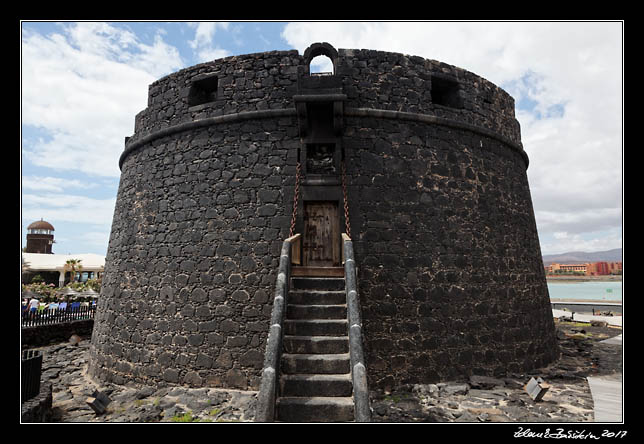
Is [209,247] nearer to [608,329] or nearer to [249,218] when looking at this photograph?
[249,218]

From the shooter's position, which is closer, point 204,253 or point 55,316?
point 204,253

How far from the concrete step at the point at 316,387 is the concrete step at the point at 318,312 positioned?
3.75 ft

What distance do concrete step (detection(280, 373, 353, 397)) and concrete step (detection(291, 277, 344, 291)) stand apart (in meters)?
1.87

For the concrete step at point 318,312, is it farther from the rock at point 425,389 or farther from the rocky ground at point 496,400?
the rock at point 425,389

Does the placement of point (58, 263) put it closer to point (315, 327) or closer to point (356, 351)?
point (315, 327)

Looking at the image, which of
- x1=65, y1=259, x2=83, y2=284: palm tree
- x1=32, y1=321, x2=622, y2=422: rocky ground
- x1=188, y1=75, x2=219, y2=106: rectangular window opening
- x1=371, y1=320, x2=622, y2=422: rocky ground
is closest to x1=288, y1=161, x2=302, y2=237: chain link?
x1=188, y1=75, x2=219, y2=106: rectangular window opening

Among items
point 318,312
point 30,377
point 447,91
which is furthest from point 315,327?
point 447,91

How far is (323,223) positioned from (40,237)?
4484cm

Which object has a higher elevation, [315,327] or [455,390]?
[315,327]

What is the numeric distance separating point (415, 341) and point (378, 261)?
5.81 feet

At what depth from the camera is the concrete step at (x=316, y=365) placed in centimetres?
482

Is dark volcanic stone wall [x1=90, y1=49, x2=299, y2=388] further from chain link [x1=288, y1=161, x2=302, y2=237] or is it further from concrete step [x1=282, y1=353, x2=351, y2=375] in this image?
concrete step [x1=282, y1=353, x2=351, y2=375]

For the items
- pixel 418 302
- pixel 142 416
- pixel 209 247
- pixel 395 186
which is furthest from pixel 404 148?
pixel 142 416

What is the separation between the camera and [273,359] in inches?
180
